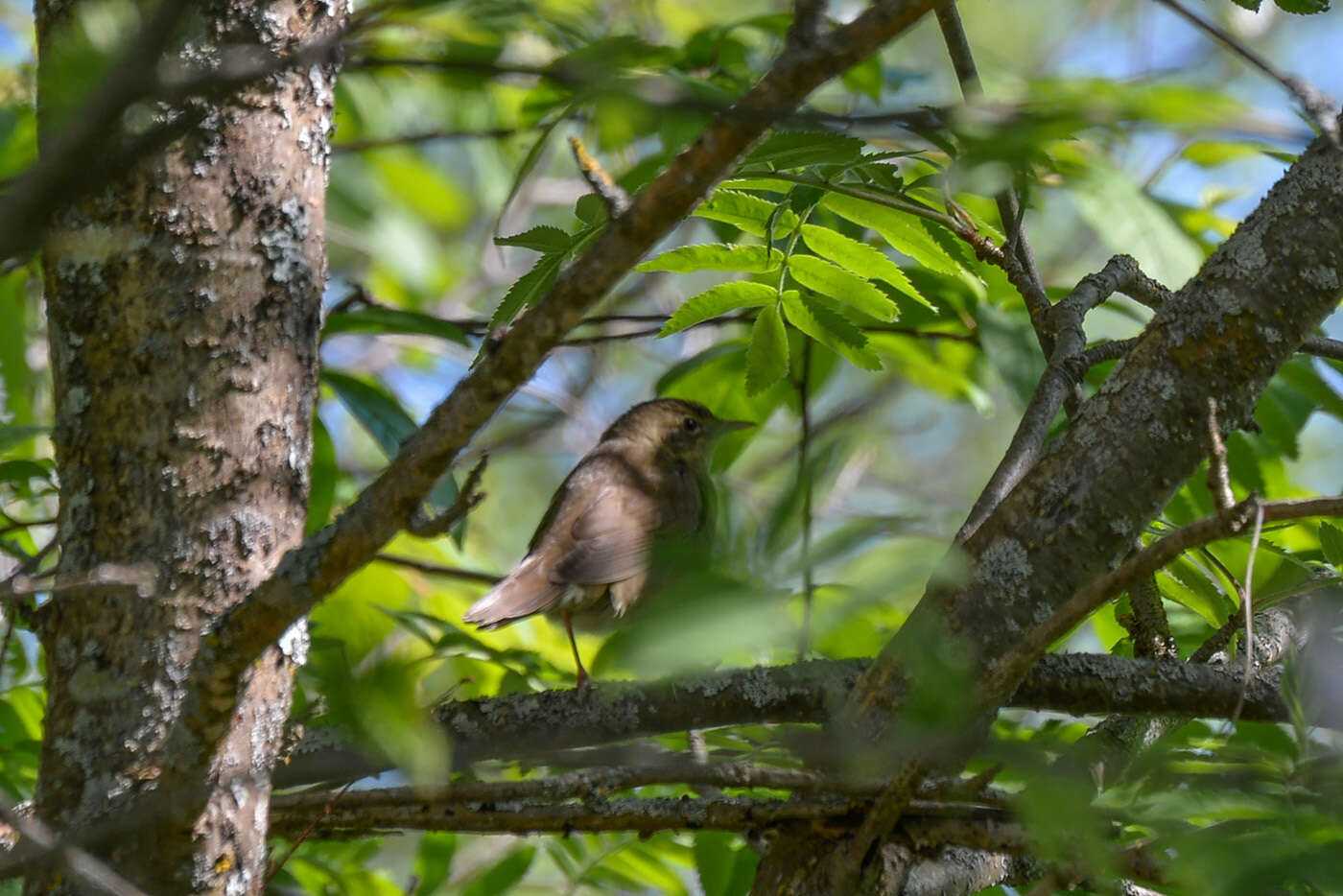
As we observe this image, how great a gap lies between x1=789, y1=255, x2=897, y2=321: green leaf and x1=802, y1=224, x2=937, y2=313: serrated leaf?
2 centimetres

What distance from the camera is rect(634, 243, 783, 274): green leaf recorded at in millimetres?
2619

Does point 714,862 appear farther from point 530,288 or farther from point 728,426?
point 728,426

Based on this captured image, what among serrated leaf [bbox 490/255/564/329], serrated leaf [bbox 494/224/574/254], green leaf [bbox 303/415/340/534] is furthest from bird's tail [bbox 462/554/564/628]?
serrated leaf [bbox 494/224/574/254]

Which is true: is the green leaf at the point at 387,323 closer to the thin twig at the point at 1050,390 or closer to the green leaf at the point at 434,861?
the green leaf at the point at 434,861

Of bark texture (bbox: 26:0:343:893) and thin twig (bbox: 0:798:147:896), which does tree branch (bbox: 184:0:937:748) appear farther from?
thin twig (bbox: 0:798:147:896)

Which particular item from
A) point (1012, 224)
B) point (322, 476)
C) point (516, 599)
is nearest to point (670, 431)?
point (516, 599)

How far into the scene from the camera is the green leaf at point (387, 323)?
10.6 ft

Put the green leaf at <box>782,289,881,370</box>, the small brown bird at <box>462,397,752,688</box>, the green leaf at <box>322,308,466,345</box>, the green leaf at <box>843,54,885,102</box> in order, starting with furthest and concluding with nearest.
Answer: the small brown bird at <box>462,397,752,688</box> → the green leaf at <box>843,54,885,102</box> → the green leaf at <box>322,308,466,345</box> → the green leaf at <box>782,289,881,370</box>

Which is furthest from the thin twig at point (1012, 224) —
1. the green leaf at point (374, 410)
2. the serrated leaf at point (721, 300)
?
the green leaf at point (374, 410)

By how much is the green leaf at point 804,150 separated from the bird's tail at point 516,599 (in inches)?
71.6

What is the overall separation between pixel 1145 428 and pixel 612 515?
2.60 meters

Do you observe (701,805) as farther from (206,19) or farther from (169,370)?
(206,19)

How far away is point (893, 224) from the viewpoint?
2572 millimetres

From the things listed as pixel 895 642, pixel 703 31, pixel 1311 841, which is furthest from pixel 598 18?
pixel 1311 841
